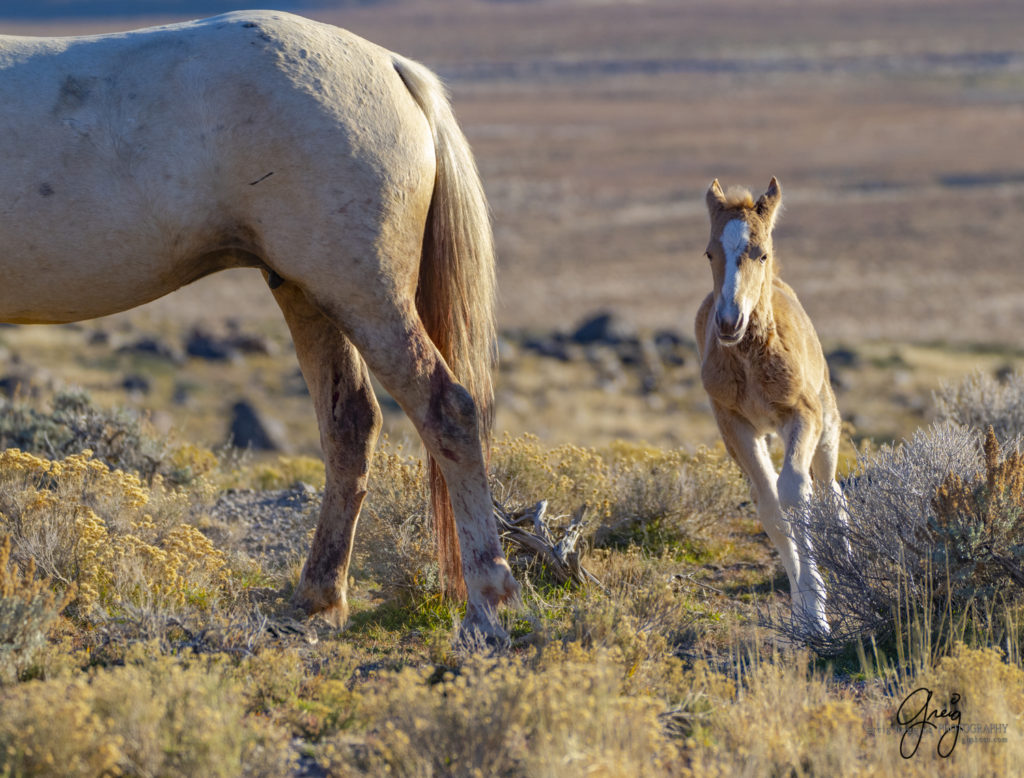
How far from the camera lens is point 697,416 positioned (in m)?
22.5

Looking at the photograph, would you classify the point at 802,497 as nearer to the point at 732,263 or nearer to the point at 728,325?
the point at 728,325

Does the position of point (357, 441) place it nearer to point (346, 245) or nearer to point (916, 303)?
point (346, 245)

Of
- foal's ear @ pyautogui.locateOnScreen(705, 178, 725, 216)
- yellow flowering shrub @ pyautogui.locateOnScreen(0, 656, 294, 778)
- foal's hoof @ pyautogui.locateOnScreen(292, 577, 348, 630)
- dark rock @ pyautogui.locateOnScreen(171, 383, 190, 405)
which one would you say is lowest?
dark rock @ pyautogui.locateOnScreen(171, 383, 190, 405)

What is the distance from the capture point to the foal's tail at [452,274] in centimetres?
502

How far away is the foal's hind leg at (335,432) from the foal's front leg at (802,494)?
2.00 m

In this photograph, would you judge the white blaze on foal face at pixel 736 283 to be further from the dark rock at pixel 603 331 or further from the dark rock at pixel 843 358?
the dark rock at pixel 603 331

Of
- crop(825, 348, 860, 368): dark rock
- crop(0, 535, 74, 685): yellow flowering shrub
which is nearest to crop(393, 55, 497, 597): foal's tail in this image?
crop(0, 535, 74, 685): yellow flowering shrub

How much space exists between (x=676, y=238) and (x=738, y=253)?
39894 mm

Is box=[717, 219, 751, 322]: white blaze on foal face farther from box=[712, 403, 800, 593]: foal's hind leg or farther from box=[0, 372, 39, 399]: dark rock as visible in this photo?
box=[0, 372, 39, 399]: dark rock

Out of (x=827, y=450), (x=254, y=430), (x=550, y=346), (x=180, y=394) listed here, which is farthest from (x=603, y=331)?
(x=827, y=450)

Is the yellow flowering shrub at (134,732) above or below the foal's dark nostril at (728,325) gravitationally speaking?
below

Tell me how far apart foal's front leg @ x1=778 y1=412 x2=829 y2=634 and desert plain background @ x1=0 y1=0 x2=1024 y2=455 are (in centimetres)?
112

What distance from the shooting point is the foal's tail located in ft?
16.5

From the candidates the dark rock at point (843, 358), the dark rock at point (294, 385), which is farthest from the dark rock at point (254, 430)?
the dark rock at point (843, 358)
